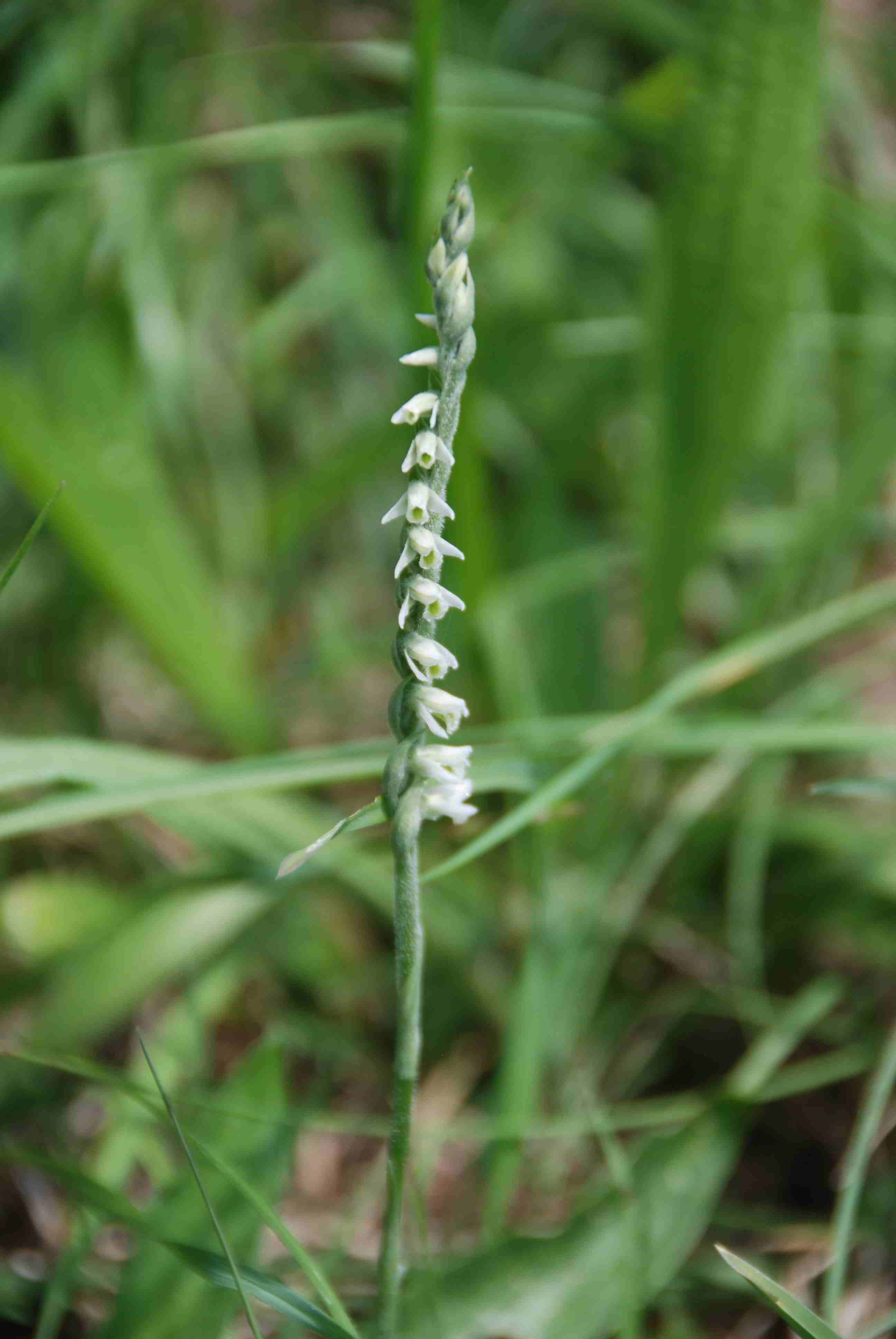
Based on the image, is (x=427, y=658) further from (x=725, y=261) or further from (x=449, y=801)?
(x=725, y=261)

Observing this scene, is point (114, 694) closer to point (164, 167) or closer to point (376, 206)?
point (164, 167)

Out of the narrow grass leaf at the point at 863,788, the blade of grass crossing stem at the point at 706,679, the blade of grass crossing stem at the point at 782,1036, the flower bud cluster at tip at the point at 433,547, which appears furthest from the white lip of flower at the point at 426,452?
the blade of grass crossing stem at the point at 782,1036

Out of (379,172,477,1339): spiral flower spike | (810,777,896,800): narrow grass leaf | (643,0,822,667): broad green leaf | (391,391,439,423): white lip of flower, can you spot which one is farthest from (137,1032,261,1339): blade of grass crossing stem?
(643,0,822,667): broad green leaf

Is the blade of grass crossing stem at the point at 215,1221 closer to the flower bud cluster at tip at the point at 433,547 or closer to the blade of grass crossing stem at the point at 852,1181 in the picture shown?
the flower bud cluster at tip at the point at 433,547

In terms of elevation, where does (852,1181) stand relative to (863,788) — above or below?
below

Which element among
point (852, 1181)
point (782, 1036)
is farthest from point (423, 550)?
point (782, 1036)

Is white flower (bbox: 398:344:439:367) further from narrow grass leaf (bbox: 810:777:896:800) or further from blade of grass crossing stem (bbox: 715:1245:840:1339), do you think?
blade of grass crossing stem (bbox: 715:1245:840:1339)

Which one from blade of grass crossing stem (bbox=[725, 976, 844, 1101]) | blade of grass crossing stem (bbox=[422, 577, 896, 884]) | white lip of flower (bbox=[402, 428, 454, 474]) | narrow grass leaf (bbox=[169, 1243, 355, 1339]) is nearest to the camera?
white lip of flower (bbox=[402, 428, 454, 474])
